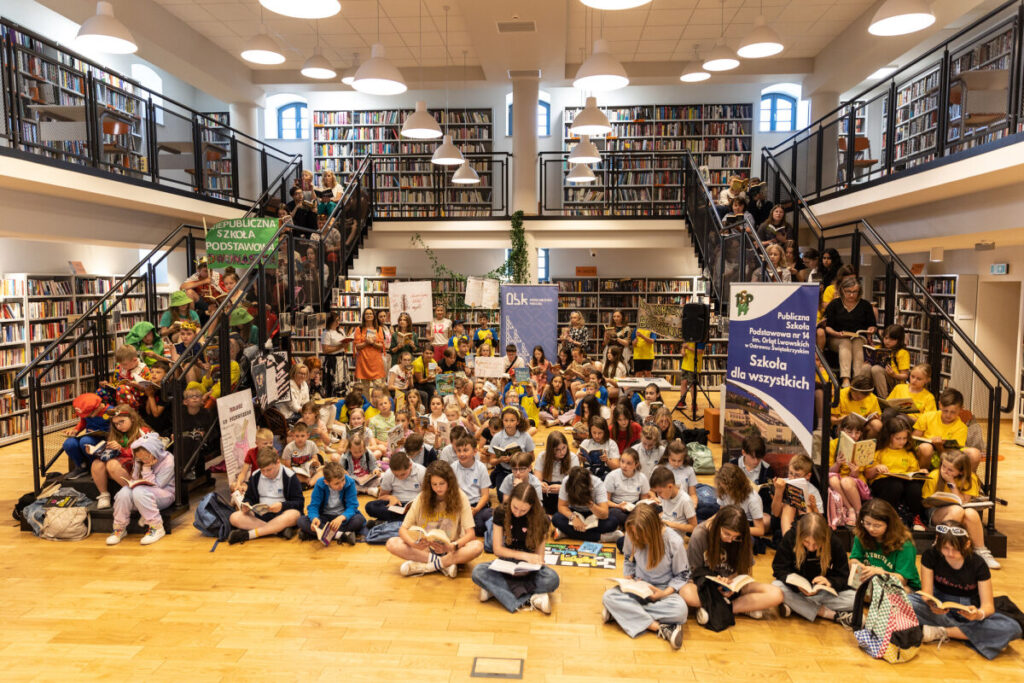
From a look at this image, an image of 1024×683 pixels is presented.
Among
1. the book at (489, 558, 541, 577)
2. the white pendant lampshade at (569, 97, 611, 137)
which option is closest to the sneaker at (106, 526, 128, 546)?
the book at (489, 558, 541, 577)

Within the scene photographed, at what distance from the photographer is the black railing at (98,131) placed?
21.4 feet

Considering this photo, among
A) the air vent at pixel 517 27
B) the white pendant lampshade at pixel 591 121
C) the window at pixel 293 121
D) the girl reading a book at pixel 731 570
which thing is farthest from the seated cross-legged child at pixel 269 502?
the window at pixel 293 121

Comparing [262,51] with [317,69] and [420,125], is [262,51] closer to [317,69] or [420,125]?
[317,69]

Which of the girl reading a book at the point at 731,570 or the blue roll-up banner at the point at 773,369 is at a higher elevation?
the blue roll-up banner at the point at 773,369

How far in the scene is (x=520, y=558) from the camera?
4.55 metres

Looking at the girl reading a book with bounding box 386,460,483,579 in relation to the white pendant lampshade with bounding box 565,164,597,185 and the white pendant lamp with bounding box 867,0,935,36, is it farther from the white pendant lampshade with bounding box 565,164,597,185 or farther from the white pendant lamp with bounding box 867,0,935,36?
the white pendant lampshade with bounding box 565,164,597,185

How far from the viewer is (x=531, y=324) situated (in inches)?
420

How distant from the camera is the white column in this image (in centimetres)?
1230

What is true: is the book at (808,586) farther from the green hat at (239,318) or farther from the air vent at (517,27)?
the air vent at (517,27)

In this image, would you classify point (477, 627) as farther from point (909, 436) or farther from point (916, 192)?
point (916, 192)

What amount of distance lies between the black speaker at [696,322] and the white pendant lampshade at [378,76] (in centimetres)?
467

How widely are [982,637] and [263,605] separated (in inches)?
173

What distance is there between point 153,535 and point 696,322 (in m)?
6.73

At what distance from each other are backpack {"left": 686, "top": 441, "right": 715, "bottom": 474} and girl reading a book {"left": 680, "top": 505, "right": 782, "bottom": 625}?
3103 mm
